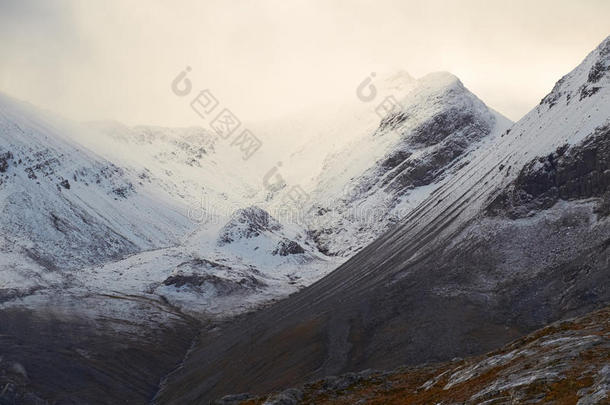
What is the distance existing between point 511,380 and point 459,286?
70.0 meters

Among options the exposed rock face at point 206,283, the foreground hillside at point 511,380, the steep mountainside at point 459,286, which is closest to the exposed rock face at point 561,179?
the steep mountainside at point 459,286

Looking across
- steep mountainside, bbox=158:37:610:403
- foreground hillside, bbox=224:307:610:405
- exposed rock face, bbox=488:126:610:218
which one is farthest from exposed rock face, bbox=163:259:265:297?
foreground hillside, bbox=224:307:610:405

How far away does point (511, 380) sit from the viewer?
32031 mm

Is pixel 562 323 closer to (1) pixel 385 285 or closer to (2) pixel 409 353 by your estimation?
(2) pixel 409 353

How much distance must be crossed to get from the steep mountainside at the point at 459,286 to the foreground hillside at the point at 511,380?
33334 millimetres

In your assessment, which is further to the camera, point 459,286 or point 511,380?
point 459,286

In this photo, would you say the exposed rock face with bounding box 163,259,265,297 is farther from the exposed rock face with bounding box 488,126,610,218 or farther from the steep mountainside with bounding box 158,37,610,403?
the exposed rock face with bounding box 488,126,610,218

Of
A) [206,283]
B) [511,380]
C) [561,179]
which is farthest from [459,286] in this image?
[206,283]

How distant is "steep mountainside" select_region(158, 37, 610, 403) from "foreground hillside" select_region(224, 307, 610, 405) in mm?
33334

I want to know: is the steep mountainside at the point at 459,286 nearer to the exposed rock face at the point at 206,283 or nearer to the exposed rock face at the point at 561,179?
the exposed rock face at the point at 561,179

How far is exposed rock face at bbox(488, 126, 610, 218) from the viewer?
353ft

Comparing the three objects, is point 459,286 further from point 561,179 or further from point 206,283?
point 206,283

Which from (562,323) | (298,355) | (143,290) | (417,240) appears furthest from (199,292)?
(562,323)

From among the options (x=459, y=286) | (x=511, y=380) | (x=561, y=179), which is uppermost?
(x=511, y=380)
